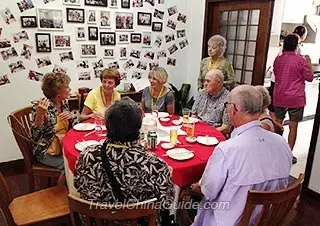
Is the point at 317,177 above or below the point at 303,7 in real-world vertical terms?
below

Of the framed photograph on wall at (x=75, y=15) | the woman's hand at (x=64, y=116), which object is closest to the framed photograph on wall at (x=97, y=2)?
the framed photograph on wall at (x=75, y=15)

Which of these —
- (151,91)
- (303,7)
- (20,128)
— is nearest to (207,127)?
(151,91)

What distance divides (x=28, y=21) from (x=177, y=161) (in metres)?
2.36

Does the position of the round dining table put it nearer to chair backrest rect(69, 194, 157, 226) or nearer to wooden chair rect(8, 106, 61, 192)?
wooden chair rect(8, 106, 61, 192)

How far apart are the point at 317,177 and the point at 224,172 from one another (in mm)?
1938

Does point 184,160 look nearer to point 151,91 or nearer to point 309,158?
point 151,91

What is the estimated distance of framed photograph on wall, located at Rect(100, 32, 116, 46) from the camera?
3699 mm

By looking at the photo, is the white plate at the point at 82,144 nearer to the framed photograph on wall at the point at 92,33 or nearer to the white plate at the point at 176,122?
the white plate at the point at 176,122

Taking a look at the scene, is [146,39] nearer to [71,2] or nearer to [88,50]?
[88,50]

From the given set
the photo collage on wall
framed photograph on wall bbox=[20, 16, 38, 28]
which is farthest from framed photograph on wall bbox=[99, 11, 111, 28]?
framed photograph on wall bbox=[20, 16, 38, 28]

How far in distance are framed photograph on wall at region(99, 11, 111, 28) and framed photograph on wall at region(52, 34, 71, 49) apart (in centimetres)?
44

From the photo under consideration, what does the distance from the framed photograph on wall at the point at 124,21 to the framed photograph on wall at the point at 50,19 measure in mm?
705

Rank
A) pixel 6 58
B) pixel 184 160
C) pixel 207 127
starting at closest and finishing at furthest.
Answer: pixel 184 160 → pixel 207 127 → pixel 6 58

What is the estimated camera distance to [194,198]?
7.72 feet
